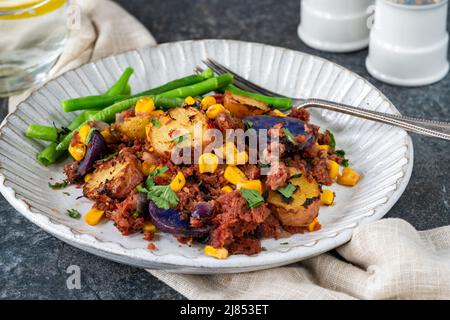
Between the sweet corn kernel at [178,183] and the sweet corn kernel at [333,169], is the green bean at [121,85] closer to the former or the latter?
the sweet corn kernel at [178,183]

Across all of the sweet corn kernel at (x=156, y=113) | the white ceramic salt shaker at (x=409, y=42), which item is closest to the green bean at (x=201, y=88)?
the sweet corn kernel at (x=156, y=113)

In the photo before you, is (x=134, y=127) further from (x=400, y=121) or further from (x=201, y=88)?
(x=400, y=121)

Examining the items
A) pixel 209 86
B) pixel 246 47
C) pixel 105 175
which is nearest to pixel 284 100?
pixel 209 86

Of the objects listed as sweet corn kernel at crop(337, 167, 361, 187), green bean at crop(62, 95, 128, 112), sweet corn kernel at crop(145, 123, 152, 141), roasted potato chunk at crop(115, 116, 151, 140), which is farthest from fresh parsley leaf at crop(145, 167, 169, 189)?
sweet corn kernel at crop(337, 167, 361, 187)

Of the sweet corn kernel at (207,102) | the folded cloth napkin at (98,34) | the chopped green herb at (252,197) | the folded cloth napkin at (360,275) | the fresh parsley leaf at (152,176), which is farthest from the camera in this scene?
the folded cloth napkin at (98,34)

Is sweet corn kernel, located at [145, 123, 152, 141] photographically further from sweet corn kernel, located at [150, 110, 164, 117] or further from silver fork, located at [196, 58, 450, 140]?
silver fork, located at [196, 58, 450, 140]
